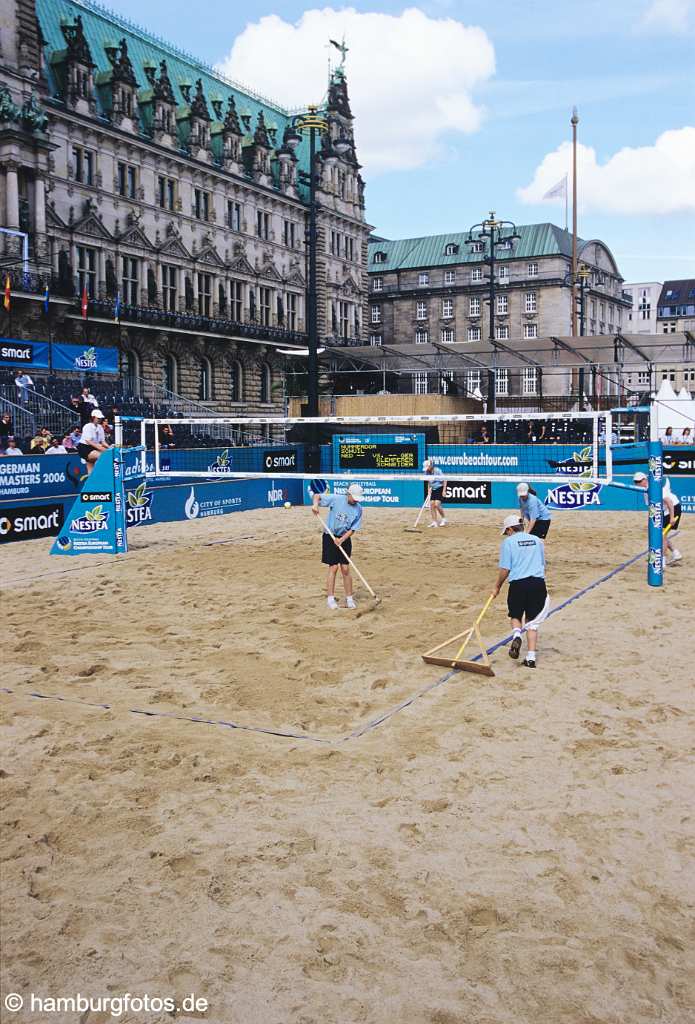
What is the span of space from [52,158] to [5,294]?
9.83 meters

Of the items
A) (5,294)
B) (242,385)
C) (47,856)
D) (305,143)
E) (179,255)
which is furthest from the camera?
(305,143)

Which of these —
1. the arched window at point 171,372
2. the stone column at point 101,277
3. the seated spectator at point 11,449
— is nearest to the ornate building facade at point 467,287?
the arched window at point 171,372

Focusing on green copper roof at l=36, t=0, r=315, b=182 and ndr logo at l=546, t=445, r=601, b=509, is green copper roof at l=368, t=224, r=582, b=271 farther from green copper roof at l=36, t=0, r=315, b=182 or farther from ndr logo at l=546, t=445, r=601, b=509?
ndr logo at l=546, t=445, r=601, b=509

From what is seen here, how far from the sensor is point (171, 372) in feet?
157

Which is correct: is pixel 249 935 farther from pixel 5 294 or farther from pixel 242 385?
pixel 242 385

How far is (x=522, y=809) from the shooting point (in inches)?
247

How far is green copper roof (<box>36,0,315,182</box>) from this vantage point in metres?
43.7

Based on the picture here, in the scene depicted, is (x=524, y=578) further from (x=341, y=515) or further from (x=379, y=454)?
(x=379, y=454)

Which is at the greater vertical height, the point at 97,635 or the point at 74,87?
the point at 74,87

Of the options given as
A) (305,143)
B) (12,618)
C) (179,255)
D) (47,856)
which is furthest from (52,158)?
(47,856)

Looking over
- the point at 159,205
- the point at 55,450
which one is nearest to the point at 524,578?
the point at 55,450

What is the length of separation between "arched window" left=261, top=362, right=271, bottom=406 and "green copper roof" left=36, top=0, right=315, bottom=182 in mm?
14622

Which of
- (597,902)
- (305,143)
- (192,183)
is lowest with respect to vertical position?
(597,902)

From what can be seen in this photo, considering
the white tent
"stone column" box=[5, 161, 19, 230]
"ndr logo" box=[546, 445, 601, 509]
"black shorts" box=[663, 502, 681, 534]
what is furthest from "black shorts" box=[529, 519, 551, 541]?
"stone column" box=[5, 161, 19, 230]
